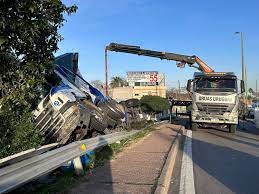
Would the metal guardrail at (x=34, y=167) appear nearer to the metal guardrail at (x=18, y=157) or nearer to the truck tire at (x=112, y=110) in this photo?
the metal guardrail at (x=18, y=157)

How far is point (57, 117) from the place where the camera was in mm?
10328

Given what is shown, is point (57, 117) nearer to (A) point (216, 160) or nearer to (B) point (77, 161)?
(B) point (77, 161)

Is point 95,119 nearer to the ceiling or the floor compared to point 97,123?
nearer to the ceiling

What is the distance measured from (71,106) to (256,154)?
21.1ft

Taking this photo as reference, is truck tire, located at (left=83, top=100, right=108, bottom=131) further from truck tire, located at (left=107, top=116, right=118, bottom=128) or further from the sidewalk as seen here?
truck tire, located at (left=107, top=116, right=118, bottom=128)

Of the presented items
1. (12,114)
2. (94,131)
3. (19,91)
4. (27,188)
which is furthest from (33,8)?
(94,131)

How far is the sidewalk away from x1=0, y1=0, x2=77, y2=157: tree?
1392mm

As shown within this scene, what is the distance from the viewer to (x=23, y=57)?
7.53 m

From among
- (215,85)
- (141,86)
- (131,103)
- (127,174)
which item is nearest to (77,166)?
(127,174)

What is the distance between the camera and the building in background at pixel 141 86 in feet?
296

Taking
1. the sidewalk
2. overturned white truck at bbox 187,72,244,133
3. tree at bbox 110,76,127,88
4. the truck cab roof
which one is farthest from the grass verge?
tree at bbox 110,76,127,88

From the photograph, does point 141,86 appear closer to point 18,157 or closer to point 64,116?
point 64,116

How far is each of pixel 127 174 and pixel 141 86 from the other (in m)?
87.4

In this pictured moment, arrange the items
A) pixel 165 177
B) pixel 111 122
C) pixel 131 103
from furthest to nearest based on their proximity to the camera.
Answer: pixel 131 103 → pixel 111 122 → pixel 165 177
